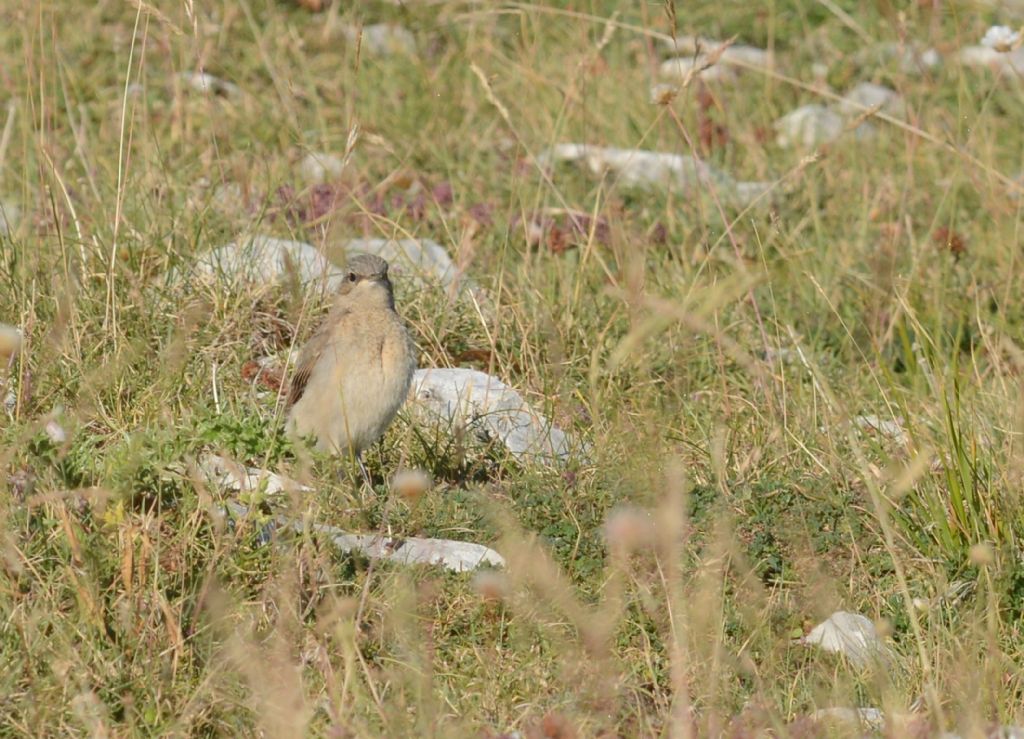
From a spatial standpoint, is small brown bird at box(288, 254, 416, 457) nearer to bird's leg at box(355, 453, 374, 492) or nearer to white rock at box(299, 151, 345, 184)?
bird's leg at box(355, 453, 374, 492)

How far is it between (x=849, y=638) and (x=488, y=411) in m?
1.86

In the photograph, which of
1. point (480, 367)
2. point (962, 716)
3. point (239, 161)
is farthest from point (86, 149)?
point (962, 716)

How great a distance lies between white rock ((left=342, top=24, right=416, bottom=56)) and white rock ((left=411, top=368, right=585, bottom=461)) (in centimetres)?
389

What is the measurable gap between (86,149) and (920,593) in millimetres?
4707

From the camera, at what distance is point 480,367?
6.45 metres

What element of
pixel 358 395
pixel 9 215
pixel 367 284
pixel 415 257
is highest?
pixel 367 284

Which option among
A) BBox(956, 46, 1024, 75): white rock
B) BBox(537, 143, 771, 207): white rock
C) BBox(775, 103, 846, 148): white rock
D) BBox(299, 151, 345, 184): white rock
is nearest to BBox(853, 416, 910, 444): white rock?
BBox(537, 143, 771, 207): white rock

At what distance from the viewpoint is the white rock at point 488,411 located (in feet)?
18.3

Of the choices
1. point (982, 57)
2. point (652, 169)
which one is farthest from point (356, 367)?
point (982, 57)

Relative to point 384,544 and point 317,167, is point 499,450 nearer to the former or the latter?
point 384,544

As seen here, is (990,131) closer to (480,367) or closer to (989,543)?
(480,367)

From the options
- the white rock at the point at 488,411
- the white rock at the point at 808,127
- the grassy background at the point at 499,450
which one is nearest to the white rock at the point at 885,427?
the grassy background at the point at 499,450

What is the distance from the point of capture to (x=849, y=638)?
4438 millimetres

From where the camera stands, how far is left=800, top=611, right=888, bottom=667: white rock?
4.38 metres
